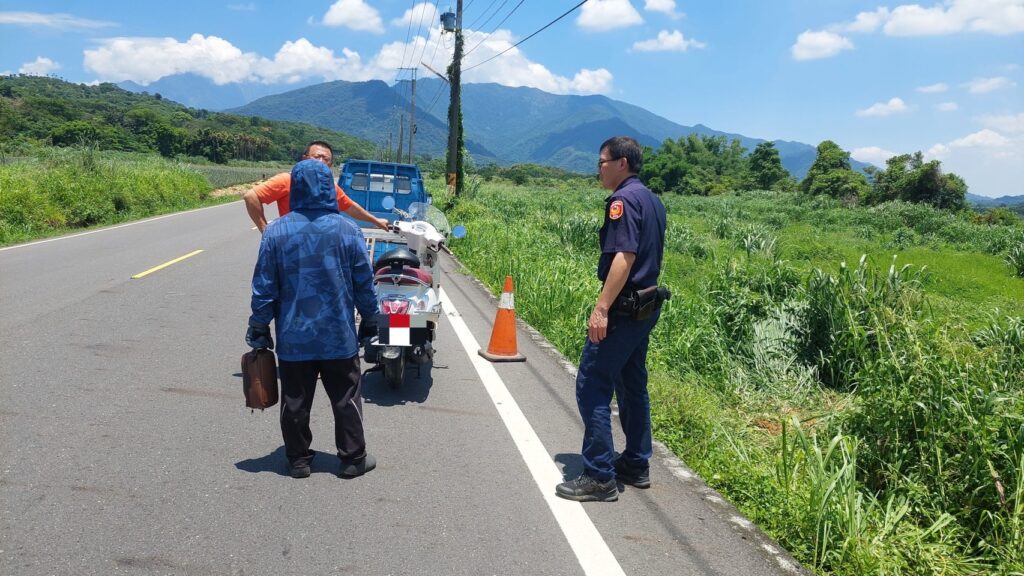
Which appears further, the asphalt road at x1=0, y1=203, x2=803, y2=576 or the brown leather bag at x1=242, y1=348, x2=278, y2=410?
the brown leather bag at x1=242, y1=348, x2=278, y2=410

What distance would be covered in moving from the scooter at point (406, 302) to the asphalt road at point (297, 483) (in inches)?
13.3

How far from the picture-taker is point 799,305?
23.6 ft

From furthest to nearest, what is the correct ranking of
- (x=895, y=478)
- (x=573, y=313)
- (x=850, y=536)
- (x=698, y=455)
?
(x=573, y=313) → (x=698, y=455) → (x=895, y=478) → (x=850, y=536)

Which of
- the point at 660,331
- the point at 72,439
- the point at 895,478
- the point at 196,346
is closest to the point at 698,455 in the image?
the point at 895,478

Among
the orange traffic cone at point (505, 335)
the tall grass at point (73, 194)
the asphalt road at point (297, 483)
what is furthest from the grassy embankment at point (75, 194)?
the orange traffic cone at point (505, 335)

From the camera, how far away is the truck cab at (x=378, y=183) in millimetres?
11078

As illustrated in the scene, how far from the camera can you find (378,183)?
11.2 meters

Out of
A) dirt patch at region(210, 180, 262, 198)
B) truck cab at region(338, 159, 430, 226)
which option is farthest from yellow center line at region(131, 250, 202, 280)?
dirt patch at region(210, 180, 262, 198)

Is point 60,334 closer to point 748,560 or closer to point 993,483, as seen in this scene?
point 748,560

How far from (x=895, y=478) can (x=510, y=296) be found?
12.2 feet

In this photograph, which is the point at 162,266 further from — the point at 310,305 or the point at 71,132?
the point at 71,132

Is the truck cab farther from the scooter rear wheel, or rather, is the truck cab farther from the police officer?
the police officer

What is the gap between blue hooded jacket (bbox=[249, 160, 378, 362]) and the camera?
12.2ft

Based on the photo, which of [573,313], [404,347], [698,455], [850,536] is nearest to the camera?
[850,536]
